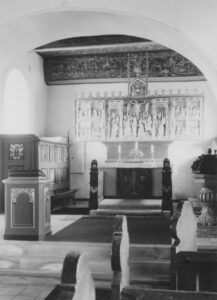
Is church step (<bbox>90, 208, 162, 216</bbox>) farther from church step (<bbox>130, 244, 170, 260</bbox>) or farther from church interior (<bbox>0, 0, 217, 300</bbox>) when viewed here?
church step (<bbox>130, 244, 170, 260</bbox>)

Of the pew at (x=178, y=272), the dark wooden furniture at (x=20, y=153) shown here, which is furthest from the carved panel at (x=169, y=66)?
the pew at (x=178, y=272)

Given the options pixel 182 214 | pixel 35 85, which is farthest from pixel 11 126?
pixel 182 214

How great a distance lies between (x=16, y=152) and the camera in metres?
9.22

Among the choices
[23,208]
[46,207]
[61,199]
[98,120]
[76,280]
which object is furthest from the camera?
[98,120]

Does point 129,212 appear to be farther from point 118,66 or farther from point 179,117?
point 118,66

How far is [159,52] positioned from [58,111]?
3370 mm

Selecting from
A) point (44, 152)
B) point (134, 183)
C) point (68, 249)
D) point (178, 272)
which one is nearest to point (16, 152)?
point (44, 152)

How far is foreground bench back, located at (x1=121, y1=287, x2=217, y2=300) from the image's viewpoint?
4.45 ft

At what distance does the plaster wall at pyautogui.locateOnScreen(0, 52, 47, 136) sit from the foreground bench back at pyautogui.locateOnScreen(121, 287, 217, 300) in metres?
9.30

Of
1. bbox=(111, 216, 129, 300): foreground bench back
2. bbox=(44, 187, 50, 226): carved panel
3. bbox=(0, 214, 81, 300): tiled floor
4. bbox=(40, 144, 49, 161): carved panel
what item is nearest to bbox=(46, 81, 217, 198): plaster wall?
bbox=(40, 144, 49, 161): carved panel

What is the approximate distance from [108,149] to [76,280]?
33.6 feet

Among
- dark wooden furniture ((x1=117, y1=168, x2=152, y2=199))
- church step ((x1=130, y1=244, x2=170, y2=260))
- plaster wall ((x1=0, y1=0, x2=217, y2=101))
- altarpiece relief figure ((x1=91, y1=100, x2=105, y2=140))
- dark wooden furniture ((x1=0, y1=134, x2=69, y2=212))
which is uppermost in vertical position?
plaster wall ((x1=0, y1=0, x2=217, y2=101))

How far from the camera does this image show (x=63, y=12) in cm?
545

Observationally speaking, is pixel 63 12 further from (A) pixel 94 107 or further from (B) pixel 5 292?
(A) pixel 94 107
